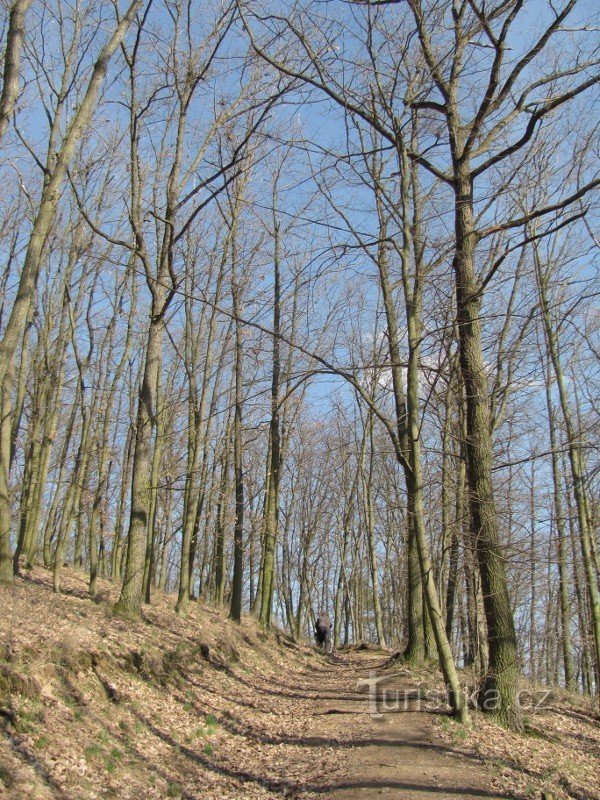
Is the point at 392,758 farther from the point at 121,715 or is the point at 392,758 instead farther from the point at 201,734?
the point at 121,715

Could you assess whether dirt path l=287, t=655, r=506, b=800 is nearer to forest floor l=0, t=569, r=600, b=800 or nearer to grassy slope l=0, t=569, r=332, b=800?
forest floor l=0, t=569, r=600, b=800

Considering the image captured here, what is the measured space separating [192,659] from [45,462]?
6805 millimetres

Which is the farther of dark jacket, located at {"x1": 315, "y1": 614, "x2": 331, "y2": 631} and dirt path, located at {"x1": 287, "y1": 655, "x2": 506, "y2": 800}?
dark jacket, located at {"x1": 315, "y1": 614, "x2": 331, "y2": 631}

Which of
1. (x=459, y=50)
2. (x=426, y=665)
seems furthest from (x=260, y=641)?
(x=459, y=50)

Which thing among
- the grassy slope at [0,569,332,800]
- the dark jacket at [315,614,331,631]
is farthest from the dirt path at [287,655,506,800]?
the dark jacket at [315,614,331,631]

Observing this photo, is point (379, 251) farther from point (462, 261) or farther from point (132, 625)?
point (132, 625)

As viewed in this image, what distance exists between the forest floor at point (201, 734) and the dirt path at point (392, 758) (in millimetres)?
20

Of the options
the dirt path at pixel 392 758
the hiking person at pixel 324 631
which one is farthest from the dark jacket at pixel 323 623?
the dirt path at pixel 392 758

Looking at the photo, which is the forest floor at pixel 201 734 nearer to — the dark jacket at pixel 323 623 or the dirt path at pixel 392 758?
the dirt path at pixel 392 758

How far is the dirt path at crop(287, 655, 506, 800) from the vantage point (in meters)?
5.27

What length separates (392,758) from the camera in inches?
244

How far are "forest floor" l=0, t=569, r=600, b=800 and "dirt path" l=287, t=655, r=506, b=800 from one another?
0.02 metres

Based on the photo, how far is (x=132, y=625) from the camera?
9.95 metres

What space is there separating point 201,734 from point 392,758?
2433mm
